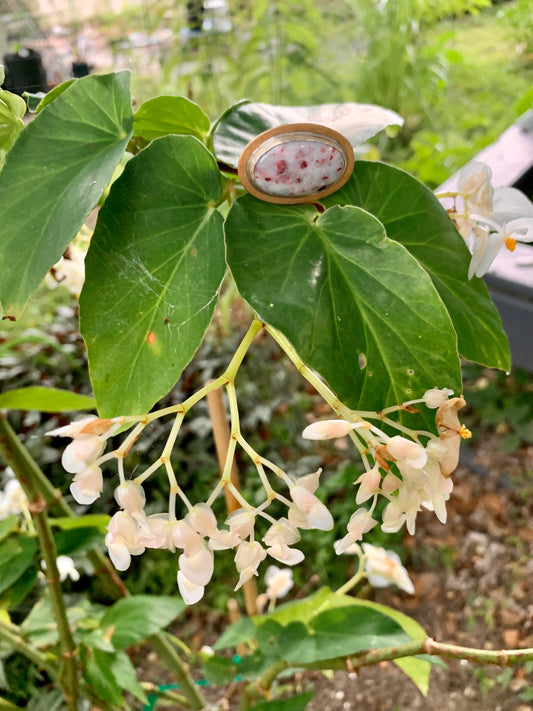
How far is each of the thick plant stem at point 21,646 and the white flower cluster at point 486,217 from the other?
20.3 inches

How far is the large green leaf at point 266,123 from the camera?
0.36 m

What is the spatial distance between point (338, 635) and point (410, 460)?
36 cm

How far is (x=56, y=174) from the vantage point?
1.04ft

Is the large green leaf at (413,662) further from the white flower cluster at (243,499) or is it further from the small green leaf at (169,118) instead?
the small green leaf at (169,118)

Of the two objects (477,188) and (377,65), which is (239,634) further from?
(377,65)

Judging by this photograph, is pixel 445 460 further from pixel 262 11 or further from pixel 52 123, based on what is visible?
pixel 262 11

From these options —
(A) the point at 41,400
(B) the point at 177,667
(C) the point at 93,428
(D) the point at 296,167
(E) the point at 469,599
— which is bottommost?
(E) the point at 469,599

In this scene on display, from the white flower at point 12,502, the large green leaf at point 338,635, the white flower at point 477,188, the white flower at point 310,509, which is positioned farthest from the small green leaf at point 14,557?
the white flower at point 477,188

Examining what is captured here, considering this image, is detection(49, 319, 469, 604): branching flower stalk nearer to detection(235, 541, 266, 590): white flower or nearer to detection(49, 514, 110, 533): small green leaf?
detection(235, 541, 266, 590): white flower

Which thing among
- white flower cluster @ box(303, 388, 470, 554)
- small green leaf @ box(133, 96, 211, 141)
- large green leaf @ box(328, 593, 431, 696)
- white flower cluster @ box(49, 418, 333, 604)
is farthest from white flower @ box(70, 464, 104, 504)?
large green leaf @ box(328, 593, 431, 696)

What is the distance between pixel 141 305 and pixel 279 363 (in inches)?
50.2

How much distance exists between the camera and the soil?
39.7 inches

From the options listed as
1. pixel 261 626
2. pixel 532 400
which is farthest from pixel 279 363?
pixel 261 626

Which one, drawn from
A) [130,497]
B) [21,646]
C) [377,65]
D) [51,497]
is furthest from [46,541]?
[377,65]
